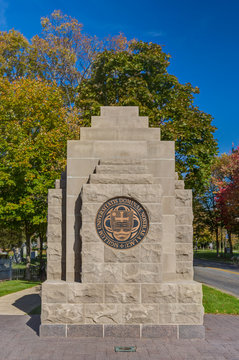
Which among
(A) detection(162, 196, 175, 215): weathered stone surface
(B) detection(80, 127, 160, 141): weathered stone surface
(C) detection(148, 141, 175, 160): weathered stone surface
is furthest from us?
(B) detection(80, 127, 160, 141): weathered stone surface

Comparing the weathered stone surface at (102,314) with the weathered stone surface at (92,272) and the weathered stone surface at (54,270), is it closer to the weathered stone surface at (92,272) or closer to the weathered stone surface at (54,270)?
the weathered stone surface at (92,272)

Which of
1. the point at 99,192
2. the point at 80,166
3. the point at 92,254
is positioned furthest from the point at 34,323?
the point at 80,166

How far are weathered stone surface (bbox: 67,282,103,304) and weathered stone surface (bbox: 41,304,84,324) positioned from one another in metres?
0.14

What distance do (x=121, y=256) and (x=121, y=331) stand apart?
1719 millimetres

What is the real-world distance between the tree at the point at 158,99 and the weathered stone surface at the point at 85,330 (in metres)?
11.4

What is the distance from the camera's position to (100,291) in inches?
310

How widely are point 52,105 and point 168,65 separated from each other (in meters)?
7.63

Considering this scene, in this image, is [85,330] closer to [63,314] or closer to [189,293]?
[63,314]

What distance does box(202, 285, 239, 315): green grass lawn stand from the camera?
1128 cm

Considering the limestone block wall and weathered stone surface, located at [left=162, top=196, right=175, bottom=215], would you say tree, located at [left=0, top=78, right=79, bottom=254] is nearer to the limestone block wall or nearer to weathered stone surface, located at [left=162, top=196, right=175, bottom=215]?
the limestone block wall

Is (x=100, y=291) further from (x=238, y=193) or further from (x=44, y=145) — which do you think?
(x=238, y=193)

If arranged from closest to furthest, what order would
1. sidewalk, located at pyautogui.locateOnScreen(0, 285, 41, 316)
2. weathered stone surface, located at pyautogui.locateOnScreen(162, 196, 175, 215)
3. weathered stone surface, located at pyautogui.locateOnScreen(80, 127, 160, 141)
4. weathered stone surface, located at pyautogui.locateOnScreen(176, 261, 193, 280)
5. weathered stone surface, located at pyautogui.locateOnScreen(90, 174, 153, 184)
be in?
weathered stone surface, located at pyautogui.locateOnScreen(90, 174, 153, 184) → weathered stone surface, located at pyautogui.locateOnScreen(176, 261, 193, 280) → weathered stone surface, located at pyautogui.locateOnScreen(162, 196, 175, 215) → weathered stone surface, located at pyautogui.locateOnScreen(80, 127, 160, 141) → sidewalk, located at pyautogui.locateOnScreen(0, 285, 41, 316)

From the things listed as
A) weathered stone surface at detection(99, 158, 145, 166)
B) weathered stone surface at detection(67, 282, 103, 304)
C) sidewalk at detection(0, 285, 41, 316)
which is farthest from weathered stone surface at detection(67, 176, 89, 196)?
sidewalk at detection(0, 285, 41, 316)

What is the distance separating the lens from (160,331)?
25.6 feet
